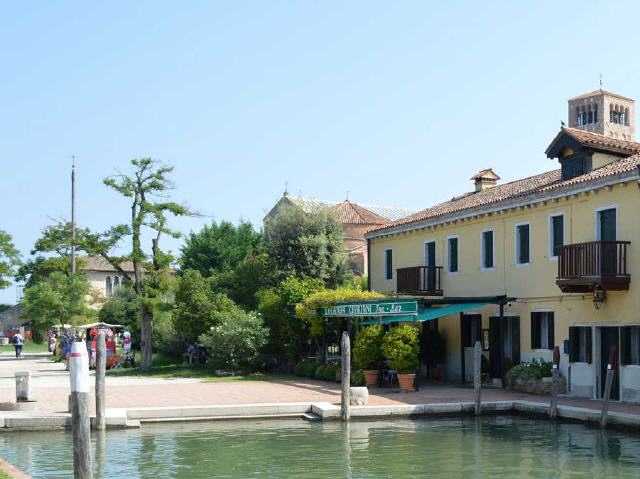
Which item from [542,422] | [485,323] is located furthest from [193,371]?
[542,422]

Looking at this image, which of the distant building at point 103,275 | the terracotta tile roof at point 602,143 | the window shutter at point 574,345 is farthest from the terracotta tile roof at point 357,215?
the window shutter at point 574,345

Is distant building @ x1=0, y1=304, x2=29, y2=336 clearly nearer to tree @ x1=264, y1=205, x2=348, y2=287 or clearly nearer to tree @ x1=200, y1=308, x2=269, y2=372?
tree @ x1=264, y1=205, x2=348, y2=287

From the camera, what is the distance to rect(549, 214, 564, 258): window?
83.1 feet

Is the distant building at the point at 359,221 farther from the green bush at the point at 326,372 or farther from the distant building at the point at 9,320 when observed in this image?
the distant building at the point at 9,320

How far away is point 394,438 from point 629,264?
7.99 metres

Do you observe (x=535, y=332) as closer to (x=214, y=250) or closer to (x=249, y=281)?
(x=249, y=281)

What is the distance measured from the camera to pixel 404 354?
1021 inches

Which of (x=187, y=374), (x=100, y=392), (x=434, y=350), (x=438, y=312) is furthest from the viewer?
(x=187, y=374)

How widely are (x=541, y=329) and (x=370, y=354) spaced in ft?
16.7

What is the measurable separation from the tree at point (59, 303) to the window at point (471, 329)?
26.6 meters

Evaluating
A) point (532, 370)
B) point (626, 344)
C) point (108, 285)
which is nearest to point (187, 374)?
point (532, 370)

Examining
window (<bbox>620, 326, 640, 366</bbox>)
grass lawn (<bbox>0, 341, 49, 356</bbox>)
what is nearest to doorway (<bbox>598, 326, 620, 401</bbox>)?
window (<bbox>620, 326, 640, 366</bbox>)

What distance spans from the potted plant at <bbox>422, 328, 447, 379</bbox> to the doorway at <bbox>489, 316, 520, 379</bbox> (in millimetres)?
2920

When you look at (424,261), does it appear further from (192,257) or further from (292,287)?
(192,257)
